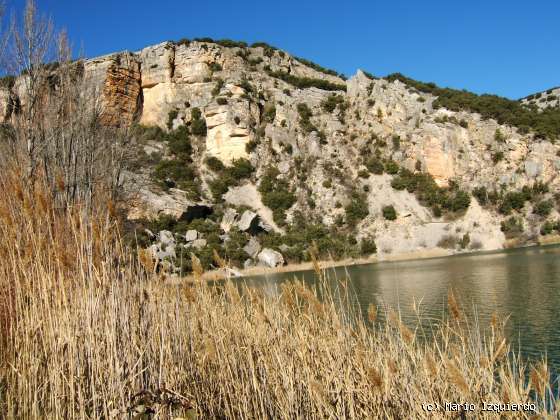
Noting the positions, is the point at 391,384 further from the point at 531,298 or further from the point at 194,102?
the point at 194,102

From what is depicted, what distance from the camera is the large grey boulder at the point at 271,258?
2717 cm

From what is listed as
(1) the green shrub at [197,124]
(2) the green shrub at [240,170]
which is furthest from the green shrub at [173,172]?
(1) the green shrub at [197,124]

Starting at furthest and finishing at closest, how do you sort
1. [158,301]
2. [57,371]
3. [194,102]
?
[194,102]
[158,301]
[57,371]

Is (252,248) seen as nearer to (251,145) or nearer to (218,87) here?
(251,145)

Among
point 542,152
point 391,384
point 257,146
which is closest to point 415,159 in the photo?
point 542,152

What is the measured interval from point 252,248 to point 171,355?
2639 cm

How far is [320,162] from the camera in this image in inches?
1463

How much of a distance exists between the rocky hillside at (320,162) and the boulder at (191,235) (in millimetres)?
77

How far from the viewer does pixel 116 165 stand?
1406 cm

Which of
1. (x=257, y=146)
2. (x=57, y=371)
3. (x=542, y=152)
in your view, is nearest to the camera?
(x=57, y=371)

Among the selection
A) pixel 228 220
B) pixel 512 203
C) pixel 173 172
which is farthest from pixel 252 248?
pixel 512 203

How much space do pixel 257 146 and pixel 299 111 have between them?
5.35 meters

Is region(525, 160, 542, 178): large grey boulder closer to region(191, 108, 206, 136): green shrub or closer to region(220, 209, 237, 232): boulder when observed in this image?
region(220, 209, 237, 232): boulder

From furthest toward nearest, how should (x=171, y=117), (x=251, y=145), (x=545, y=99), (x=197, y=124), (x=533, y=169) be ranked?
(x=545, y=99) < (x=171, y=117) < (x=197, y=124) < (x=251, y=145) < (x=533, y=169)
